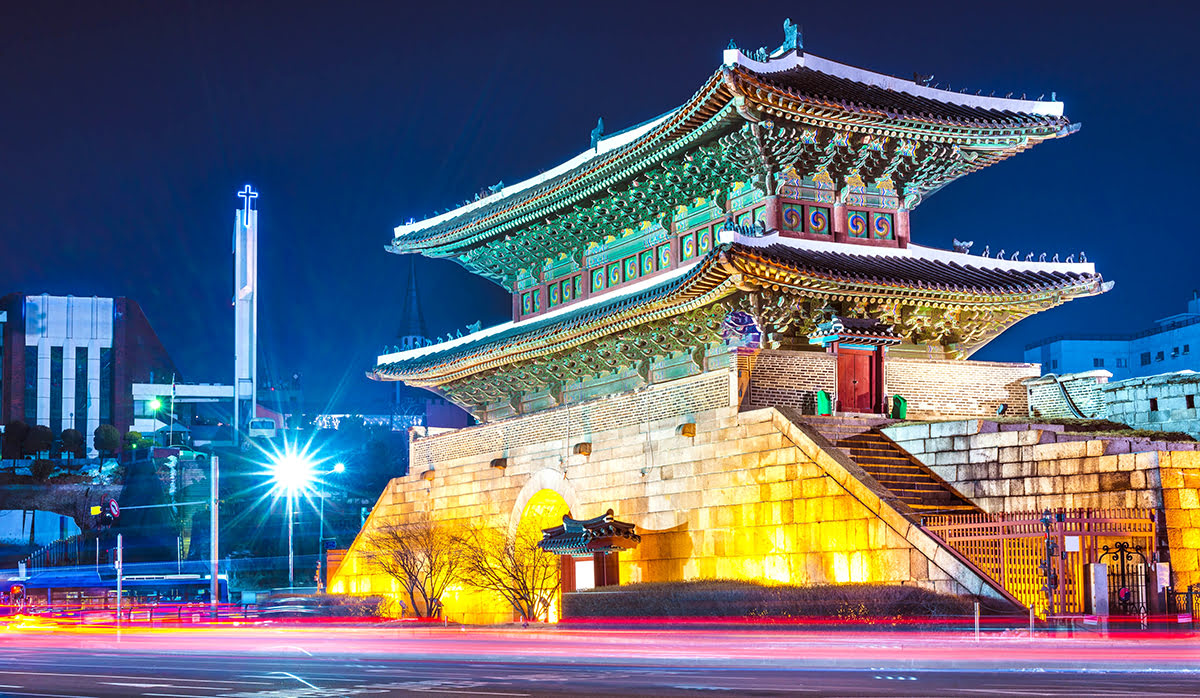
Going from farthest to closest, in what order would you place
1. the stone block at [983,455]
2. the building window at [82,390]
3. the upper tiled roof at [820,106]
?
the building window at [82,390] < the upper tiled roof at [820,106] < the stone block at [983,455]

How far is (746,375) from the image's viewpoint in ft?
96.8

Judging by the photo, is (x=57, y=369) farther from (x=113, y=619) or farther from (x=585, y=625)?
(x=585, y=625)

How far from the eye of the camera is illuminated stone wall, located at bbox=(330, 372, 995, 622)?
24480mm

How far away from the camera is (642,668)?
1844 cm

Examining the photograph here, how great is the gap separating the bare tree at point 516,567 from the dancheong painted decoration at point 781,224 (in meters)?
4.61

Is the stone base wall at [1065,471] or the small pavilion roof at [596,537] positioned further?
the small pavilion roof at [596,537]

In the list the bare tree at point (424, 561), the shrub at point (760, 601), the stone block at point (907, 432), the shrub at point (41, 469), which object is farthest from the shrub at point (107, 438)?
the stone block at point (907, 432)

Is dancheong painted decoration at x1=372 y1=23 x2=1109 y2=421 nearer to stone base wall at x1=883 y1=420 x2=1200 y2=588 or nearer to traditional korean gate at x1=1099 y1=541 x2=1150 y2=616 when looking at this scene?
stone base wall at x1=883 y1=420 x2=1200 y2=588

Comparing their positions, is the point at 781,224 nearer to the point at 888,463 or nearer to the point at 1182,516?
the point at 888,463

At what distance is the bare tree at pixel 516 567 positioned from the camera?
35750 millimetres

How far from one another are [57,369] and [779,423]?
78.5 meters

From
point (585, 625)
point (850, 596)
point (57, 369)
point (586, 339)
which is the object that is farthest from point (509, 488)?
point (57, 369)

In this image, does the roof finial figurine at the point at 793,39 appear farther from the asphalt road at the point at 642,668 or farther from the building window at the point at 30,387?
the building window at the point at 30,387

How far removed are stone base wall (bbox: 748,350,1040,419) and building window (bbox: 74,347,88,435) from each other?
75.5 m
